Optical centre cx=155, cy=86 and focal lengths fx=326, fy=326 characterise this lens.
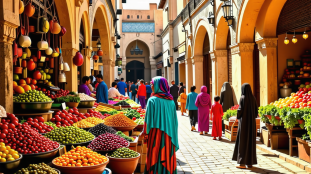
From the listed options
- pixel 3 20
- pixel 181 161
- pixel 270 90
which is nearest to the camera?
pixel 3 20

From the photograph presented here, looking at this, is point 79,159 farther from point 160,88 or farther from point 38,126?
point 38,126

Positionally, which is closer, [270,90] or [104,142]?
[104,142]

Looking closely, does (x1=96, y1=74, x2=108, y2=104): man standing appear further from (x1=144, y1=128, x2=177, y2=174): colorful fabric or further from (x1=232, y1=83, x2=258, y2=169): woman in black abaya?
(x1=144, y1=128, x2=177, y2=174): colorful fabric

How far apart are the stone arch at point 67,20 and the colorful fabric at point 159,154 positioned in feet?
17.8

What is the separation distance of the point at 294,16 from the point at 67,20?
6.13 meters

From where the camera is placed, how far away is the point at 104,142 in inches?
169

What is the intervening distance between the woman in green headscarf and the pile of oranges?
87 centimetres

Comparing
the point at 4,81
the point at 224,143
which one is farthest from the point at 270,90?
the point at 4,81

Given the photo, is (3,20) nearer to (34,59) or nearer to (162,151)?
(162,151)

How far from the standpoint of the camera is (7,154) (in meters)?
3.28

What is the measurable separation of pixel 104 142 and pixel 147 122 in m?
0.62

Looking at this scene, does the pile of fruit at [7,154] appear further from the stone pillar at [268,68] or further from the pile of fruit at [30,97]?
the stone pillar at [268,68]

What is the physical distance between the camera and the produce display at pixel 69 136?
167 inches

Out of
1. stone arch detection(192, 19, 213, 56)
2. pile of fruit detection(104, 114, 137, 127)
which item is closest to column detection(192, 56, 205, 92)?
stone arch detection(192, 19, 213, 56)
